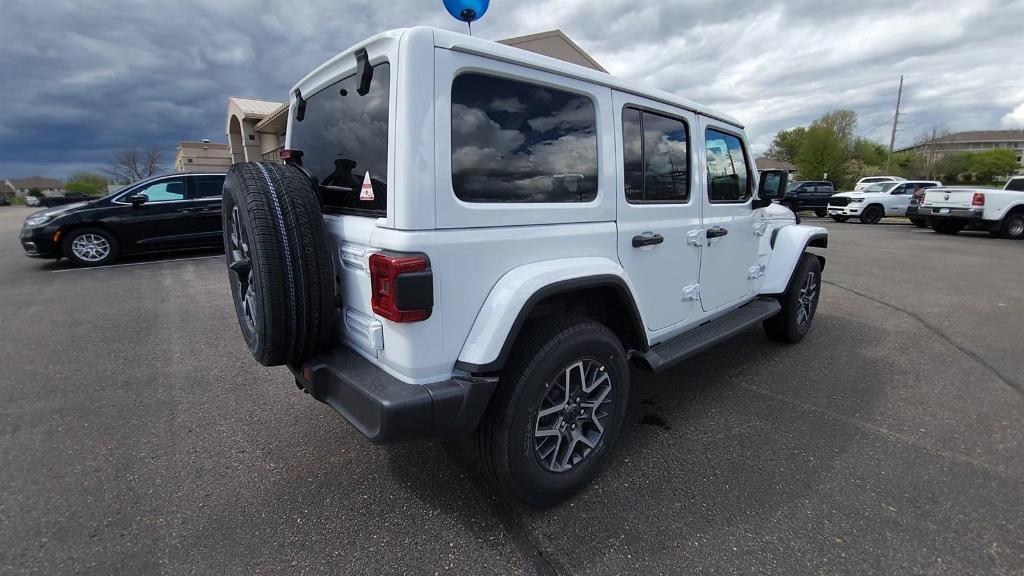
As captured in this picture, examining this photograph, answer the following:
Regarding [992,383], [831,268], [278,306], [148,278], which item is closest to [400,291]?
[278,306]

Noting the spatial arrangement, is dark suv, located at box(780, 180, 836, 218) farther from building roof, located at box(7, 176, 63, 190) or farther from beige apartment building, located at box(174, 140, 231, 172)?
building roof, located at box(7, 176, 63, 190)

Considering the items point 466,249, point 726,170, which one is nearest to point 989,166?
point 726,170

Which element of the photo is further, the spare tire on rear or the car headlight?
the car headlight

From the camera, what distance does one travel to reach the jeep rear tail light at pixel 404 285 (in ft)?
5.65

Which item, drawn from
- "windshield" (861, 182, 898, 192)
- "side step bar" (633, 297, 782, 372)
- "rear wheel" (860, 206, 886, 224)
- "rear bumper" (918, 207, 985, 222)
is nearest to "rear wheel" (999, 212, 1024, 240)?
"rear bumper" (918, 207, 985, 222)

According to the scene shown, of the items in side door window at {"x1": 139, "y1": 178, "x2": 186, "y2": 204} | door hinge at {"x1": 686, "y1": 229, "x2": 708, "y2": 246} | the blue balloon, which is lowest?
door hinge at {"x1": 686, "y1": 229, "x2": 708, "y2": 246}

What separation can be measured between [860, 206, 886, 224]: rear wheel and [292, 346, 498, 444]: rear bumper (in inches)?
839

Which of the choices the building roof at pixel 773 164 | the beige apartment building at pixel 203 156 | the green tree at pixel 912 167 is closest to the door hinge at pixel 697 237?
the beige apartment building at pixel 203 156

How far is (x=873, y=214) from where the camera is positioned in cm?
1806

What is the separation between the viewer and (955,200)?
13273mm

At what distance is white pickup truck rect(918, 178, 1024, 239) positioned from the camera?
41.8ft

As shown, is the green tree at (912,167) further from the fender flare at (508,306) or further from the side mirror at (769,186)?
the fender flare at (508,306)

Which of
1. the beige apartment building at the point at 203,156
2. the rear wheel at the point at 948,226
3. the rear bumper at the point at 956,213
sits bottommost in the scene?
the rear wheel at the point at 948,226

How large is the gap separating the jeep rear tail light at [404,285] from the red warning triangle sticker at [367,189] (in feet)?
0.98
